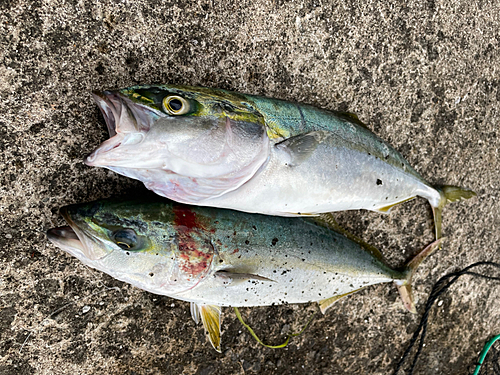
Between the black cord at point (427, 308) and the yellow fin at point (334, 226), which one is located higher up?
the yellow fin at point (334, 226)

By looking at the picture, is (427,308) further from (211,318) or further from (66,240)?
(66,240)

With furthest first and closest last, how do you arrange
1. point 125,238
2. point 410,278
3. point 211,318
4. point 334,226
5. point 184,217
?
point 410,278, point 334,226, point 211,318, point 184,217, point 125,238

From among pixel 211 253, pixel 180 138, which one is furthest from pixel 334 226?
pixel 180 138

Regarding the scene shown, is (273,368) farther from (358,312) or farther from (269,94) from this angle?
(269,94)

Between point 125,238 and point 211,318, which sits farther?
point 211,318

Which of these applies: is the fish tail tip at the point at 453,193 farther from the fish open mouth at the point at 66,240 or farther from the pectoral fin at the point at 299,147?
the fish open mouth at the point at 66,240

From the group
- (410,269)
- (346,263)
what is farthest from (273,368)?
(410,269)

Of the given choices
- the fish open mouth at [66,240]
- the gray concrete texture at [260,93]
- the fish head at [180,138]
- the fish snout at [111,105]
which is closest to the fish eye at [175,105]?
the fish head at [180,138]
